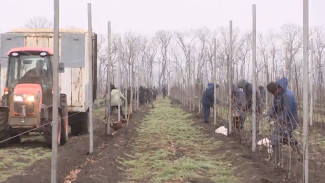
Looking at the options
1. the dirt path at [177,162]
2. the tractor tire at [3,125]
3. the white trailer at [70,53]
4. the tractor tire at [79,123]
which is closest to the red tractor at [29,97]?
the tractor tire at [3,125]

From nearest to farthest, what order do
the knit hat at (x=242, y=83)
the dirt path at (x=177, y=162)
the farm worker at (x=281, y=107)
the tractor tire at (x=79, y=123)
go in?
the dirt path at (x=177, y=162) < the farm worker at (x=281, y=107) < the knit hat at (x=242, y=83) < the tractor tire at (x=79, y=123)

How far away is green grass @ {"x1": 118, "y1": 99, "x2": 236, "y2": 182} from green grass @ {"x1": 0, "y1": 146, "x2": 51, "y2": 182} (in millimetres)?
1599

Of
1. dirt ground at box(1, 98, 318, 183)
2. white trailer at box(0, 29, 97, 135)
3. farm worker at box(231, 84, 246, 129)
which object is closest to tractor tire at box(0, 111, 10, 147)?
dirt ground at box(1, 98, 318, 183)

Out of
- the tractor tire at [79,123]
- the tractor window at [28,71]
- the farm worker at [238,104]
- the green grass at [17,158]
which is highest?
the tractor window at [28,71]

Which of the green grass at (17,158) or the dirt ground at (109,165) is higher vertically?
the green grass at (17,158)

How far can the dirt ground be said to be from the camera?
627 centimetres

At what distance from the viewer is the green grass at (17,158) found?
6.55 meters

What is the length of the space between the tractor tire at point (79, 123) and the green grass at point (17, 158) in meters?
2.79

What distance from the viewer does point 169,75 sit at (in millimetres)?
72438

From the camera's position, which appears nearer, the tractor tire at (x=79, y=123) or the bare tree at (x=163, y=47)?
the tractor tire at (x=79, y=123)

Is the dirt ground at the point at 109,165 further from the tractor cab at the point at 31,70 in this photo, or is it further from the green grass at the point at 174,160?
the tractor cab at the point at 31,70

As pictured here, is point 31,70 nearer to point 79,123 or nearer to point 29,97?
point 29,97

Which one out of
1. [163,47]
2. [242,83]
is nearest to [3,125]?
[242,83]

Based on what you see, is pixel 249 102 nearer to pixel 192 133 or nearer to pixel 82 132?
pixel 192 133
